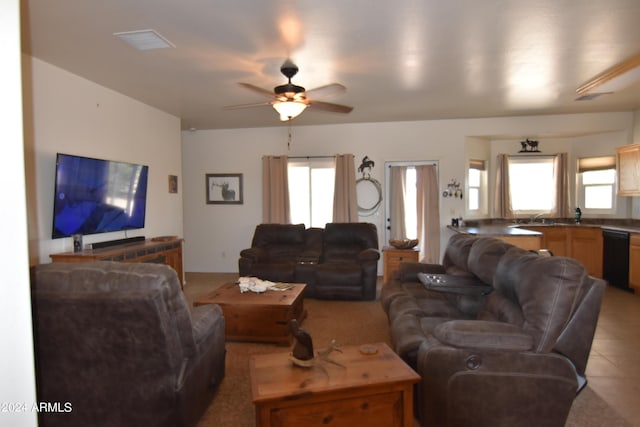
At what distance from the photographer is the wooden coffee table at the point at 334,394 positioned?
1.66 m

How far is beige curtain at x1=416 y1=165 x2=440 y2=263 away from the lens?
6238 millimetres

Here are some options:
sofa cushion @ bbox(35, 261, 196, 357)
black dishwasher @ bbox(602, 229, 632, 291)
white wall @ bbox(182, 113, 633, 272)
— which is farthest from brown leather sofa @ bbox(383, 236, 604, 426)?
white wall @ bbox(182, 113, 633, 272)

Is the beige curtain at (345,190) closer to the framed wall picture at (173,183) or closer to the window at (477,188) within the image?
the window at (477,188)

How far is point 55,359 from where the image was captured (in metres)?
1.81

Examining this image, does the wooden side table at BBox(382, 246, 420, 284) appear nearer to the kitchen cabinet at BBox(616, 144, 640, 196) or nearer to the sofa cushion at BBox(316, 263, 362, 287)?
the sofa cushion at BBox(316, 263, 362, 287)

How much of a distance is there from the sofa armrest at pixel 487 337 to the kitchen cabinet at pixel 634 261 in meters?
4.26

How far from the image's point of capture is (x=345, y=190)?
20.6 feet

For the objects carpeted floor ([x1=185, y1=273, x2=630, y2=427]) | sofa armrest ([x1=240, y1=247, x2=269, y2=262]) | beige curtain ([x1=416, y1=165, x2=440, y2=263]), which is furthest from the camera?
beige curtain ([x1=416, y1=165, x2=440, y2=263])

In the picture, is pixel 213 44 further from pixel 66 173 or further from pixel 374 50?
pixel 66 173

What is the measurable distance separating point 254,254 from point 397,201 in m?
2.72

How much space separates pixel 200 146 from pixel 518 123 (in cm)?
565

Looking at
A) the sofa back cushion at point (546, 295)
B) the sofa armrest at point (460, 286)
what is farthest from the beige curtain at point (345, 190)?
the sofa back cushion at point (546, 295)

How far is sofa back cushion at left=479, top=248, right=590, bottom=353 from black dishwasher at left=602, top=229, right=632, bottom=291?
165 inches

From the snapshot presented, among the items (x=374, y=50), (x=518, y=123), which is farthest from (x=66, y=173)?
(x=518, y=123)
